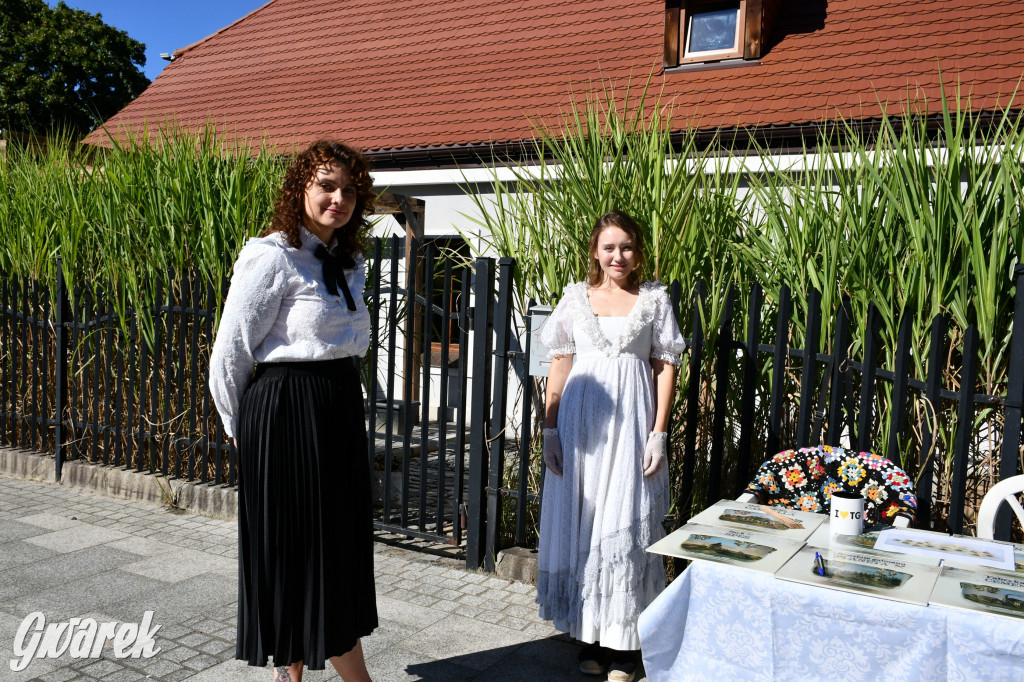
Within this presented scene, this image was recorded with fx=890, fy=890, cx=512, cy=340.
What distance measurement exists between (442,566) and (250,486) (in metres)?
2.36

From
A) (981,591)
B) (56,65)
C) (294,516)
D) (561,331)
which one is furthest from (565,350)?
(56,65)

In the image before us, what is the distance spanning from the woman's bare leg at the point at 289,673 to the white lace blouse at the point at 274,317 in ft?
3.05

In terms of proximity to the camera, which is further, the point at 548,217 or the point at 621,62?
the point at 621,62

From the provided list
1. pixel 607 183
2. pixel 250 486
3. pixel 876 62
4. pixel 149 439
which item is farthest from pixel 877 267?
pixel 876 62

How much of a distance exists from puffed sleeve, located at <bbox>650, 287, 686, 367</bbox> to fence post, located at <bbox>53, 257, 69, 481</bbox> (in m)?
5.30

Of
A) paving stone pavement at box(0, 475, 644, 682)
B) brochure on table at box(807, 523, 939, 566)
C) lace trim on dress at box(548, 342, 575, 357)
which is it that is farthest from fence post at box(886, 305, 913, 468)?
paving stone pavement at box(0, 475, 644, 682)

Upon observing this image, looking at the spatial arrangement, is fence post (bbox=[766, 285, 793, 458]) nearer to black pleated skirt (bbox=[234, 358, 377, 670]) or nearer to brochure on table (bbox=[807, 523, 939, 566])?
brochure on table (bbox=[807, 523, 939, 566])

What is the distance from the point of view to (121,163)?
21.5 ft

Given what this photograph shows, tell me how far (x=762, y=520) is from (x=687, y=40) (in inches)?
386

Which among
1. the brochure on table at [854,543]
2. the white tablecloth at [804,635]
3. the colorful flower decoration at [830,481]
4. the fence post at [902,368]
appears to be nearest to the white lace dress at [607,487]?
the colorful flower decoration at [830,481]

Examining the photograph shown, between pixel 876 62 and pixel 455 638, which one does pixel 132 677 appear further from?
pixel 876 62

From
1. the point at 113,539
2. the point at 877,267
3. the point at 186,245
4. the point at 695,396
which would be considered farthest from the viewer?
the point at 186,245

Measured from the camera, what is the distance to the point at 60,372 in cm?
722

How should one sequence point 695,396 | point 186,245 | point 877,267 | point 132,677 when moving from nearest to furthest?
1. point 132,677
2. point 877,267
3. point 695,396
4. point 186,245
